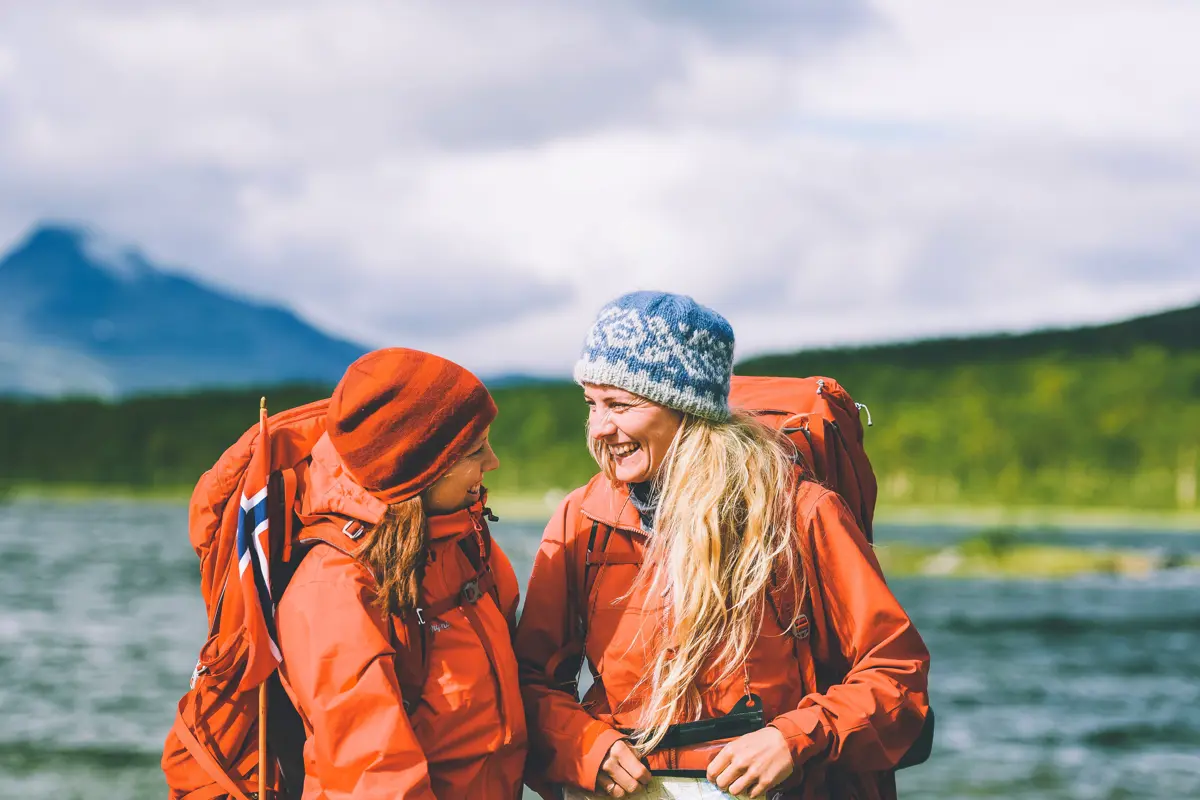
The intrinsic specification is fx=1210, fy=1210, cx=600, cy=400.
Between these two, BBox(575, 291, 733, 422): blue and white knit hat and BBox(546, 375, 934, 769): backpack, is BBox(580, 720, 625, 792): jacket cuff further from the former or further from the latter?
BBox(575, 291, 733, 422): blue and white knit hat

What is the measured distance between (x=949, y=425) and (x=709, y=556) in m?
132

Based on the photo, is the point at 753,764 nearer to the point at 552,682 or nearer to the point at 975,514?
the point at 552,682

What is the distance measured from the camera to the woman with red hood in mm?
2785

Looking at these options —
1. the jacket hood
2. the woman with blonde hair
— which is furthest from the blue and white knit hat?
the jacket hood

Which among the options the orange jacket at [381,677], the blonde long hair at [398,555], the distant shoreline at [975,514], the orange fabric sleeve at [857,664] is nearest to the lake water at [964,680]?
the orange fabric sleeve at [857,664]

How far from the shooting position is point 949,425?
130 meters

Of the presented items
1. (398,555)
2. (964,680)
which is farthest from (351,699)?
(964,680)

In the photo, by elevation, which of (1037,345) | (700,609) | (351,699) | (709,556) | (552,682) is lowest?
(552,682)

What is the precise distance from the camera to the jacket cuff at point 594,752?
316 cm

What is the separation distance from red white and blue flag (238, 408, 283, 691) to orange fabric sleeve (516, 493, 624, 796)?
734mm

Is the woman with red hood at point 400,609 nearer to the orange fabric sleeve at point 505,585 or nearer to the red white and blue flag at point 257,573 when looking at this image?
the red white and blue flag at point 257,573

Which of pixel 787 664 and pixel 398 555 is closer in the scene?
pixel 398 555

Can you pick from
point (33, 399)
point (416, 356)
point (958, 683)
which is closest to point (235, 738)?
point (416, 356)

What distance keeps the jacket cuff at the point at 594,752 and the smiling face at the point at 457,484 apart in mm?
705
